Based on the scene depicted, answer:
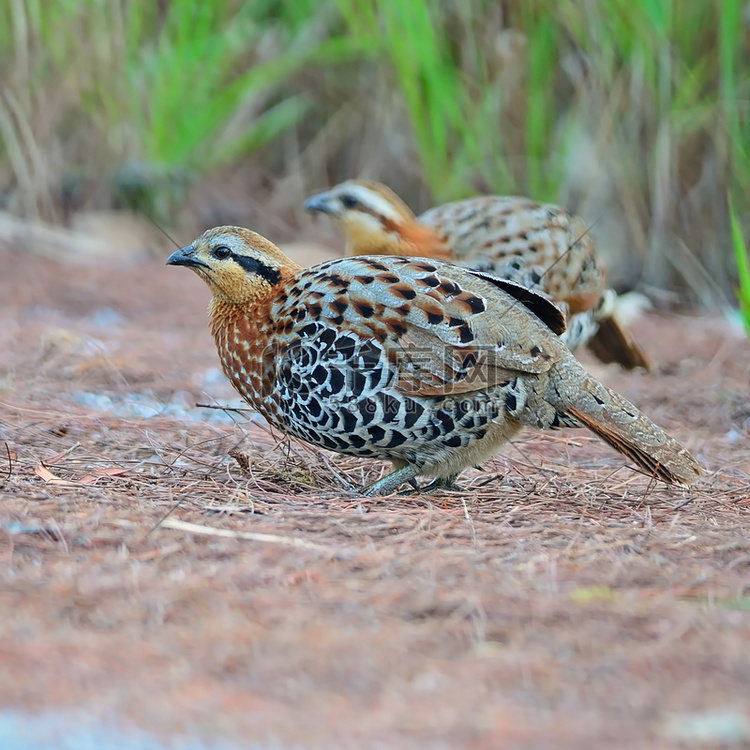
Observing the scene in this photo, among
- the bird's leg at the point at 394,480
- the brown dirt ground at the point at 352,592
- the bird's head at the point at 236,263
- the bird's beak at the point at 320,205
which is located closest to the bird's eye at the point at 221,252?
the bird's head at the point at 236,263

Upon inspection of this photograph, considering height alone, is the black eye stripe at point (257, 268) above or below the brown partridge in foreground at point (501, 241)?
above

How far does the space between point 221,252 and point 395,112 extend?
236 inches

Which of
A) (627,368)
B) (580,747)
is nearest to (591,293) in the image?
(627,368)

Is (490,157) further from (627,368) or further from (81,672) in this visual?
(81,672)

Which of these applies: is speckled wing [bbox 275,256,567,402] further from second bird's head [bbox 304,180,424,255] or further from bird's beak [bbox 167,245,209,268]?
second bird's head [bbox 304,180,424,255]

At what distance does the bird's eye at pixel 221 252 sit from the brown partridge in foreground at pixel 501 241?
1696 mm

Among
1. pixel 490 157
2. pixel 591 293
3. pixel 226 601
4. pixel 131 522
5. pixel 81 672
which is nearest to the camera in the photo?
pixel 81 672

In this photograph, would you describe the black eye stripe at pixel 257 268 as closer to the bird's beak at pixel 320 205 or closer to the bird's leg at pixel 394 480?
the bird's leg at pixel 394 480

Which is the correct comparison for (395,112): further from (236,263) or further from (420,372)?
(420,372)

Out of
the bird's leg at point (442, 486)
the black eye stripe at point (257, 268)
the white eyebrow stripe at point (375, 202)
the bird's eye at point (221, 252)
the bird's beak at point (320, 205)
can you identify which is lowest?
the bird's leg at point (442, 486)

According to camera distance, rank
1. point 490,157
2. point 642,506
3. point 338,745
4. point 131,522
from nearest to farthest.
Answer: point 338,745 < point 131,522 < point 642,506 < point 490,157

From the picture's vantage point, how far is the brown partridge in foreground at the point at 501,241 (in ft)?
20.3

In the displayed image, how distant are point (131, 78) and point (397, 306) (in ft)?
22.3

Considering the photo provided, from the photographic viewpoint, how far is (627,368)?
7.09m
